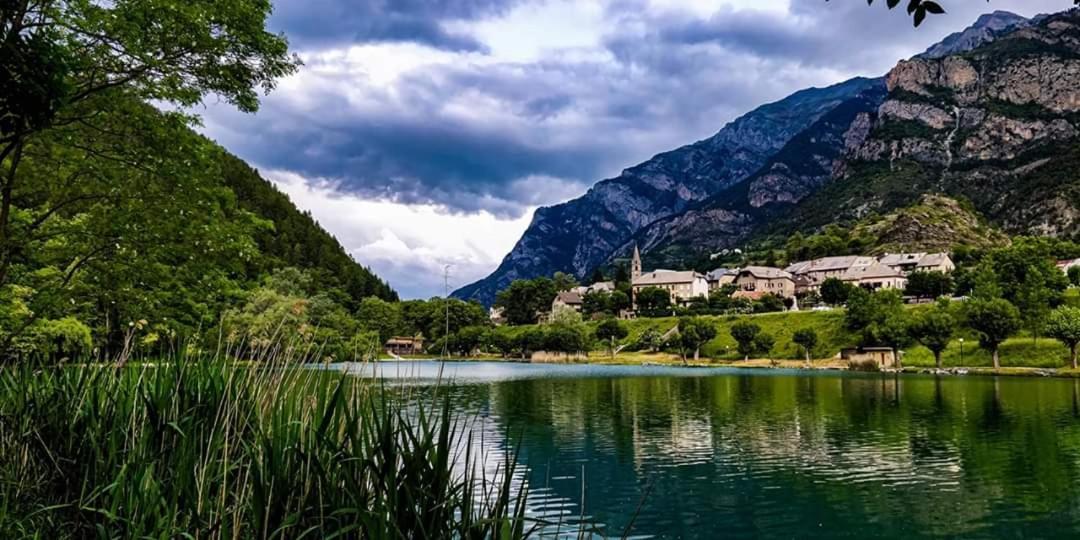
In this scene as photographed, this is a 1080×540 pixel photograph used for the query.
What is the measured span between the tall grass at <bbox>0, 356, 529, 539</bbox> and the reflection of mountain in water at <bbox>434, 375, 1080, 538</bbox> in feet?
3.14

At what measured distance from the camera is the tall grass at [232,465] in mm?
5676

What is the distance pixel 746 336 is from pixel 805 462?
8898cm

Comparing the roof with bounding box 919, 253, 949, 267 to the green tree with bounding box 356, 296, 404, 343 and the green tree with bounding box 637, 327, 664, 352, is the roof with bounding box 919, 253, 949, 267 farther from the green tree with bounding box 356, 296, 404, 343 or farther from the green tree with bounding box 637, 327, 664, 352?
the green tree with bounding box 356, 296, 404, 343

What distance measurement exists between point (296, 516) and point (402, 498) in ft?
2.88

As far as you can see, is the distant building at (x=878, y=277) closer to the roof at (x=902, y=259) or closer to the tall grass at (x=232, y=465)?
the roof at (x=902, y=259)

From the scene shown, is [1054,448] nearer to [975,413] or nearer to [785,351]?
[975,413]

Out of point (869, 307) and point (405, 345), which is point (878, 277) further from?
point (405, 345)

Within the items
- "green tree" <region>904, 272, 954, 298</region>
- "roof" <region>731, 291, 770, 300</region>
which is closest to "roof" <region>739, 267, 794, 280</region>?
"roof" <region>731, 291, 770, 300</region>

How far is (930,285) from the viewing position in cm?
13050

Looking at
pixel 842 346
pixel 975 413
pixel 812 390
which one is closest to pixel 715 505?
pixel 975 413

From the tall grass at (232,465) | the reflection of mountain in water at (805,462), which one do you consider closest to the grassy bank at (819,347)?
the reflection of mountain in water at (805,462)

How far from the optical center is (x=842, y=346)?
109000mm

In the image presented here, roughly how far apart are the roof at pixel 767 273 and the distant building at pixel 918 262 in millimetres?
24702

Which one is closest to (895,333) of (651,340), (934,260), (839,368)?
(839,368)
